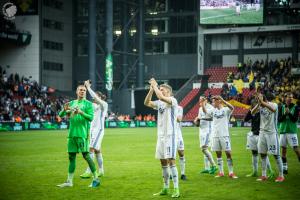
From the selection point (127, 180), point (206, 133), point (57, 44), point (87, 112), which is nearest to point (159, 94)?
point (87, 112)

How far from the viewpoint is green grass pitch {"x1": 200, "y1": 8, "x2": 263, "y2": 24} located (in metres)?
67.9

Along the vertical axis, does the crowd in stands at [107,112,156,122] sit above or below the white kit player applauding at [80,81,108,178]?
below

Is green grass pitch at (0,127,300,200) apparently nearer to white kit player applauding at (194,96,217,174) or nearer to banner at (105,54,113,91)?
white kit player applauding at (194,96,217,174)

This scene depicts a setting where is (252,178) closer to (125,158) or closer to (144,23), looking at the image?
(125,158)

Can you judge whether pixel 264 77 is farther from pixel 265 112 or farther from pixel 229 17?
pixel 265 112

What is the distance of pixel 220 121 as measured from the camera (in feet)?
65.6

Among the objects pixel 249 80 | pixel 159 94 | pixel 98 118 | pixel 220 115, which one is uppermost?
pixel 249 80

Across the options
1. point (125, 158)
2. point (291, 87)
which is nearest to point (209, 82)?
point (291, 87)

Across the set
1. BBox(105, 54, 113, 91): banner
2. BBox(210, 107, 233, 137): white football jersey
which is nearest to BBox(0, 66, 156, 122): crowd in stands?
BBox(105, 54, 113, 91): banner

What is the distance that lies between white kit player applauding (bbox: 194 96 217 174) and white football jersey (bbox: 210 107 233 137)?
39cm

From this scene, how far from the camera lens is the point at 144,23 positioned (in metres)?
83.8

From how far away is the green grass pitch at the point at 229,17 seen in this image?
6786 cm

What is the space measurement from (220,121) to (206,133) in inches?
64.8

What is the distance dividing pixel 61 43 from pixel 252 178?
65483mm
